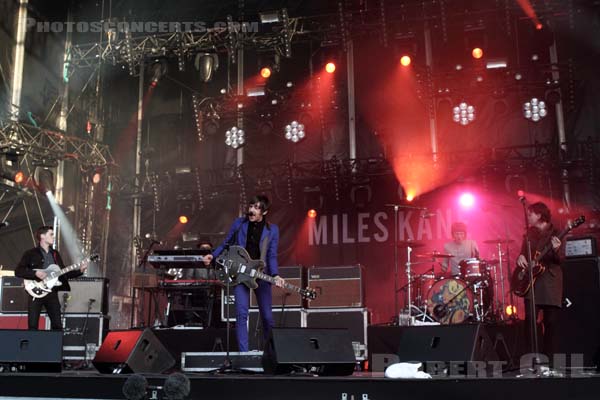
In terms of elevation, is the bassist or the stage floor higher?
the bassist

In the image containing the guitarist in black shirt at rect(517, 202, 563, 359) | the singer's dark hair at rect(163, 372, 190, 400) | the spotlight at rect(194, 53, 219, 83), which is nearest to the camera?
the singer's dark hair at rect(163, 372, 190, 400)

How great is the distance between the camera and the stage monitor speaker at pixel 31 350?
602 cm

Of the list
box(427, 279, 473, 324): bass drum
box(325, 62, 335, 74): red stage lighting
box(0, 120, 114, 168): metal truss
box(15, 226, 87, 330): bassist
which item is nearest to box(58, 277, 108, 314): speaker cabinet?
box(15, 226, 87, 330): bassist

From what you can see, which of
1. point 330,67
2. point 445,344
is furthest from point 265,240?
point 330,67

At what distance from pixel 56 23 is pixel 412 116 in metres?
8.19

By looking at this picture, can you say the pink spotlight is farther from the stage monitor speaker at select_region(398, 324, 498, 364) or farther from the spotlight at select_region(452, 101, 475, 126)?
the stage monitor speaker at select_region(398, 324, 498, 364)

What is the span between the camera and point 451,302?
9836mm

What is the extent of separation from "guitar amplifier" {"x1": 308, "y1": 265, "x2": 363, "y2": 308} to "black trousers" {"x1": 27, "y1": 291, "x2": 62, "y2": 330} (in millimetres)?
3587

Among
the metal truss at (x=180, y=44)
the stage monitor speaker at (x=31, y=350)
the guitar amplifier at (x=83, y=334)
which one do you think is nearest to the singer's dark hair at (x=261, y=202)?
the stage monitor speaker at (x=31, y=350)

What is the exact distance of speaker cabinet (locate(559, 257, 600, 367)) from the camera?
6.92 m

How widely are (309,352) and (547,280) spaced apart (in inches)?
112

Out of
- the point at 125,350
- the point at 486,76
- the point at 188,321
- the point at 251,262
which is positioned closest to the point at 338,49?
the point at 486,76

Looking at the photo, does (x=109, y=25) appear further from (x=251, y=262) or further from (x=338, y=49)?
(x=251, y=262)

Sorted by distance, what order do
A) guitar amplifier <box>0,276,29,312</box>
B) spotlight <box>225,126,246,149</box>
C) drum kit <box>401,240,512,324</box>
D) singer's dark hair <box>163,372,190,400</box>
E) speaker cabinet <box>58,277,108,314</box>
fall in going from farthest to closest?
spotlight <box>225,126,246,149</box> < guitar amplifier <box>0,276,29,312</box> < speaker cabinet <box>58,277,108,314</box> < drum kit <box>401,240,512,324</box> < singer's dark hair <box>163,372,190,400</box>
